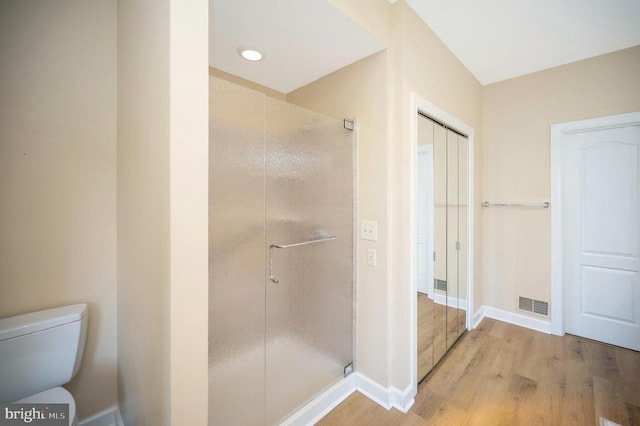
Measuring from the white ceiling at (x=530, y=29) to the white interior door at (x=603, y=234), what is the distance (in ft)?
2.55

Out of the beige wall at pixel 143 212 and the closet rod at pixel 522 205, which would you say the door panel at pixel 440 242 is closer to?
the closet rod at pixel 522 205

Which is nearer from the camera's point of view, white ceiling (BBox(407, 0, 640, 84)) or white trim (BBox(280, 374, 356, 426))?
white trim (BBox(280, 374, 356, 426))

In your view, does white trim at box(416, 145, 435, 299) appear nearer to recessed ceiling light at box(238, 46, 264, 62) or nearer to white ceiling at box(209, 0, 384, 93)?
white ceiling at box(209, 0, 384, 93)

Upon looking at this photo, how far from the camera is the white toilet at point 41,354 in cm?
118

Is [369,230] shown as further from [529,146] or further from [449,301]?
[529,146]

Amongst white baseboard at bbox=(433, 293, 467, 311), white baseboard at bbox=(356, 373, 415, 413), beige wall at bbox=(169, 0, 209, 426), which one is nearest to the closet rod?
white baseboard at bbox=(433, 293, 467, 311)

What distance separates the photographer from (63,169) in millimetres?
1458

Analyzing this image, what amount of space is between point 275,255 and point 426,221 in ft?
4.35

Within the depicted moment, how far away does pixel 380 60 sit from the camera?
1.75 meters

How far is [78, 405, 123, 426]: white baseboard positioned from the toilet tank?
0.42 meters

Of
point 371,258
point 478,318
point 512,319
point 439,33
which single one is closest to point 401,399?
point 371,258

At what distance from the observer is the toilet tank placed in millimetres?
1185

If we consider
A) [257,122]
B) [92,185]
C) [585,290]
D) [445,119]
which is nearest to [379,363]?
[257,122]

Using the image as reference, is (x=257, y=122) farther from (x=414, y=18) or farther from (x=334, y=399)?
(x=334, y=399)
